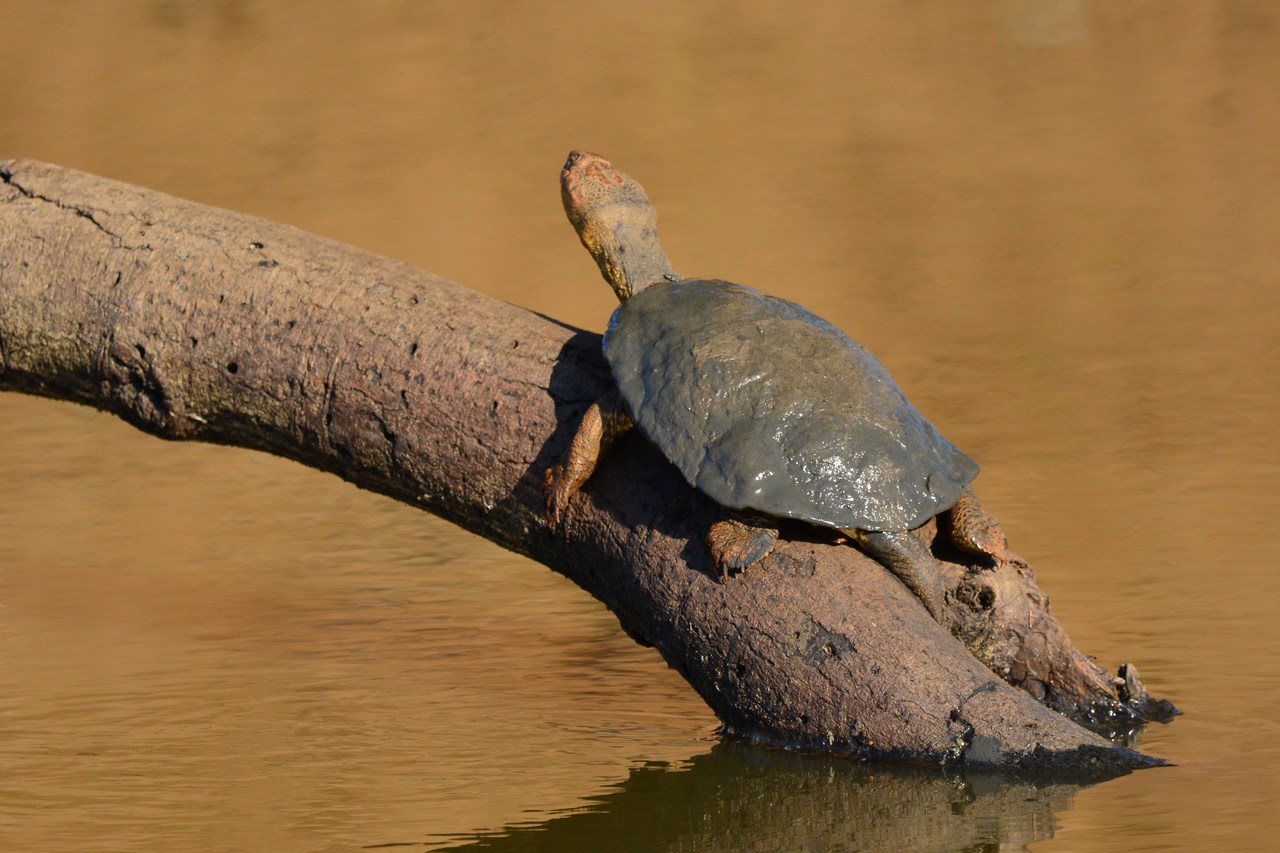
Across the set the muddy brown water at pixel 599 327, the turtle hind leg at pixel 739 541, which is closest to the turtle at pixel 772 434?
the turtle hind leg at pixel 739 541

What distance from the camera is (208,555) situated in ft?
19.6


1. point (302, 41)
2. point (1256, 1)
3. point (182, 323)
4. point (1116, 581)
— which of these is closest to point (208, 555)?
point (182, 323)

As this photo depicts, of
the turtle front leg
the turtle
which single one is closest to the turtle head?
the turtle

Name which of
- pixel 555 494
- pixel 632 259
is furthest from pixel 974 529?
pixel 632 259

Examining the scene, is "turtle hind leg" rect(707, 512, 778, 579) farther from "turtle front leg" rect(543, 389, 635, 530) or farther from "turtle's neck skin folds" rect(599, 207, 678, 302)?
"turtle's neck skin folds" rect(599, 207, 678, 302)

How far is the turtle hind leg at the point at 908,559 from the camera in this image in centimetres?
345

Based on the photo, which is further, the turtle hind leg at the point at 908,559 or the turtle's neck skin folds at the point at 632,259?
the turtle's neck skin folds at the point at 632,259

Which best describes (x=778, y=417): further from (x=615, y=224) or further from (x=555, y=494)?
(x=615, y=224)

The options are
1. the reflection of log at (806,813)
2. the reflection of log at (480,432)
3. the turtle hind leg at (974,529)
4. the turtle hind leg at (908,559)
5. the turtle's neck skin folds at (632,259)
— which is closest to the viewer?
the reflection of log at (806,813)

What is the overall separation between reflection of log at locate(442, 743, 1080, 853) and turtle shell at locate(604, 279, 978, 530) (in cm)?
53

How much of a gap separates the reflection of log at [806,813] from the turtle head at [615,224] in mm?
1282

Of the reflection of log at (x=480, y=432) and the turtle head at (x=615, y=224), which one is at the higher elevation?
the turtle head at (x=615, y=224)

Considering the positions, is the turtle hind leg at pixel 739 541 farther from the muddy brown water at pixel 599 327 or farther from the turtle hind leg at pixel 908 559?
the muddy brown water at pixel 599 327

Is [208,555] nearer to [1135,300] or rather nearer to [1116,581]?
[1116,581]
